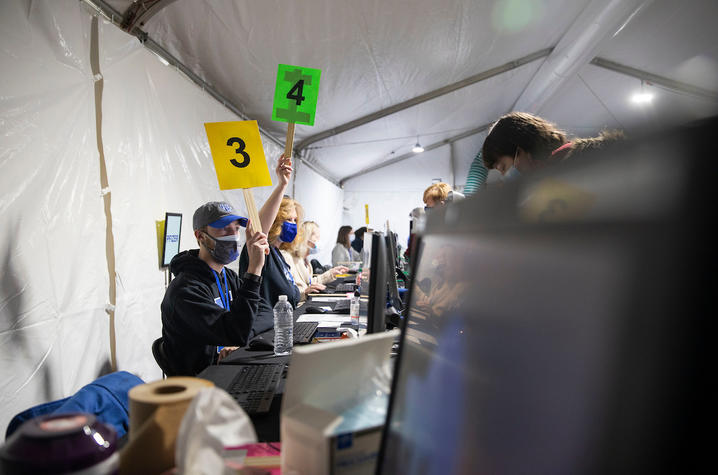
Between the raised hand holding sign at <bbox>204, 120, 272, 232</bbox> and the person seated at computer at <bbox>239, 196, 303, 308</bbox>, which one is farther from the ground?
the raised hand holding sign at <bbox>204, 120, 272, 232</bbox>

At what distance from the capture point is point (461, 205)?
1.36 ft

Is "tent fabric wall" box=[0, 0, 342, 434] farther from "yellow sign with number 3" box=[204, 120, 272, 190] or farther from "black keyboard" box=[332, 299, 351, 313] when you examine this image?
"black keyboard" box=[332, 299, 351, 313]

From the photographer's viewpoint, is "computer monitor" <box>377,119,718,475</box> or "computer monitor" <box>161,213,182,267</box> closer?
"computer monitor" <box>377,119,718,475</box>

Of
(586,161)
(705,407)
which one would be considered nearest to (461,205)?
(586,161)

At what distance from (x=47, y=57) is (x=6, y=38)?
0.17 meters

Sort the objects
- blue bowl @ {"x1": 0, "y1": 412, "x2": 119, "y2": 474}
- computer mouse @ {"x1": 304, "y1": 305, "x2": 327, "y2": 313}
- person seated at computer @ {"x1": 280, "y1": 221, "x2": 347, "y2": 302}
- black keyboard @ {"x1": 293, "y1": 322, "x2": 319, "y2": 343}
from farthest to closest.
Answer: person seated at computer @ {"x1": 280, "y1": 221, "x2": 347, "y2": 302}
computer mouse @ {"x1": 304, "y1": 305, "x2": 327, "y2": 313}
black keyboard @ {"x1": 293, "y1": 322, "x2": 319, "y2": 343}
blue bowl @ {"x1": 0, "y1": 412, "x2": 119, "y2": 474}

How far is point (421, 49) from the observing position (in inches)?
137

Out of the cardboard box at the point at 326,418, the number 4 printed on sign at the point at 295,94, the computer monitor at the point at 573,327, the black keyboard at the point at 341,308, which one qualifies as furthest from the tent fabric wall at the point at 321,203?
the computer monitor at the point at 573,327

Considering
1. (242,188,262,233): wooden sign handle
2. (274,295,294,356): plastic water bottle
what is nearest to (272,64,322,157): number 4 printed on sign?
(242,188,262,233): wooden sign handle

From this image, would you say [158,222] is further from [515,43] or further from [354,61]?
[515,43]

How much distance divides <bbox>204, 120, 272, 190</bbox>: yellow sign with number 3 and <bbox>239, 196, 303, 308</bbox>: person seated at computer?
932mm

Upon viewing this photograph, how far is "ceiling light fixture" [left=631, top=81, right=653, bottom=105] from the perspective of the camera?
4.82m

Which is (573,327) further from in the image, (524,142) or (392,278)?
(524,142)

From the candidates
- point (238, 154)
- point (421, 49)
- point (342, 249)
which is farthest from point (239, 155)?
point (342, 249)
